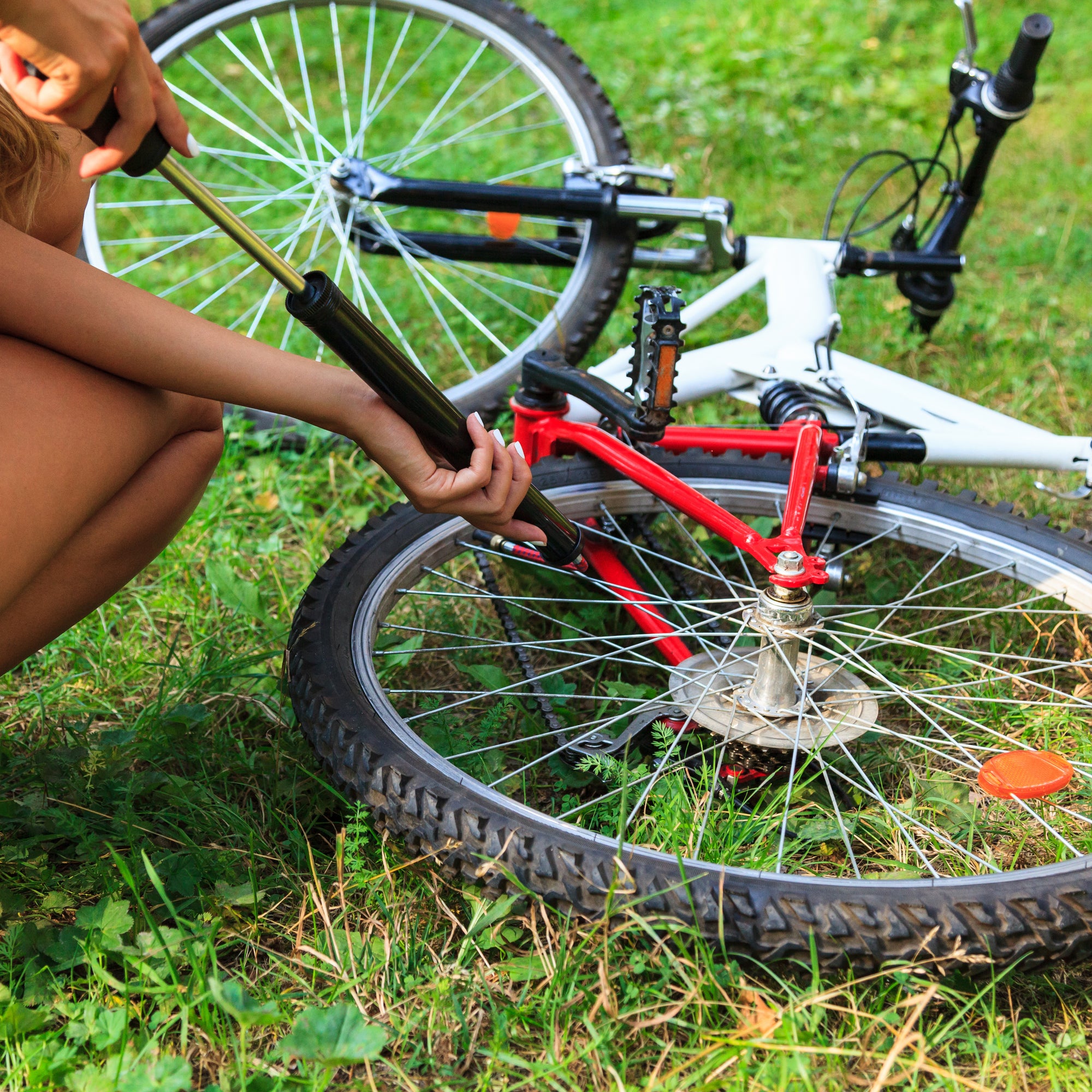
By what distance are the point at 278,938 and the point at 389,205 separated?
4.85 feet

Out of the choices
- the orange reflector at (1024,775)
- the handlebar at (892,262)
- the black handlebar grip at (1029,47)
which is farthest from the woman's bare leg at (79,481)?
the black handlebar grip at (1029,47)

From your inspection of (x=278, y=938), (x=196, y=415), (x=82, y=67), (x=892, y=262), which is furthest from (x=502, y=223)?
(x=278, y=938)

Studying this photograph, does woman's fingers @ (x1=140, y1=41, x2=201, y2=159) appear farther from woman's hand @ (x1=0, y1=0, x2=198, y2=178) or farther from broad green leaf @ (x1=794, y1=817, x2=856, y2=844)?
broad green leaf @ (x1=794, y1=817, x2=856, y2=844)

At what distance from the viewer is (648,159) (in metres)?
3.53

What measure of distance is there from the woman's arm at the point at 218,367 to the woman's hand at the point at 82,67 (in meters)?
0.24

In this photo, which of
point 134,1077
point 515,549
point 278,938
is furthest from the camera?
point 515,549

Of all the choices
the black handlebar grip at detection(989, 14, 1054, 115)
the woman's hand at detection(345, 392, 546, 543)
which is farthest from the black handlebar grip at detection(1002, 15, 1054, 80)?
the woman's hand at detection(345, 392, 546, 543)

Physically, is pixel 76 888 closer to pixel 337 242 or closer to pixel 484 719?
pixel 484 719

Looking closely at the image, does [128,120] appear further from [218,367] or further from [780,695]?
[780,695]

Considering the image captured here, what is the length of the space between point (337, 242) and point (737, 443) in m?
1.69

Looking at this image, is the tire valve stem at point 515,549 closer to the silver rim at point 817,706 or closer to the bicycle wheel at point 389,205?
the silver rim at point 817,706

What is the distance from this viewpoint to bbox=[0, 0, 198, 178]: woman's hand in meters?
0.87

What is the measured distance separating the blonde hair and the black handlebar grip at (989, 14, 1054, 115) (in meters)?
1.64

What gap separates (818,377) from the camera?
1766mm
